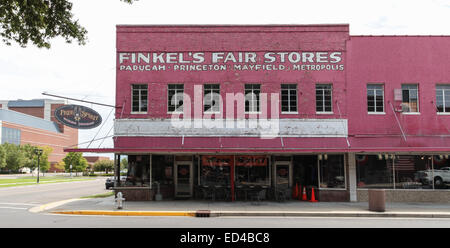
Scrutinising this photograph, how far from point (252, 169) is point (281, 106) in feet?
12.8

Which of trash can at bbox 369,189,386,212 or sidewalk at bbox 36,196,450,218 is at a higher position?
trash can at bbox 369,189,386,212

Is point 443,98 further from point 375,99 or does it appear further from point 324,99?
point 324,99

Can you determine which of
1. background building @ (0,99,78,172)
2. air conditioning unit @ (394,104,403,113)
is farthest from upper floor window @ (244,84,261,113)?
background building @ (0,99,78,172)

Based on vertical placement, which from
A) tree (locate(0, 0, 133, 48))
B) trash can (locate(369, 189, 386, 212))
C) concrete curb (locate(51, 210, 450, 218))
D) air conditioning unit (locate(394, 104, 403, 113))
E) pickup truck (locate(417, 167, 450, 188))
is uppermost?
tree (locate(0, 0, 133, 48))

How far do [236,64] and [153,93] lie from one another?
4873 mm

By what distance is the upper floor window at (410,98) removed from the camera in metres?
20.2

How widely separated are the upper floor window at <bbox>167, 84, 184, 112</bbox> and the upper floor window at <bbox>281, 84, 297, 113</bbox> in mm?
5637

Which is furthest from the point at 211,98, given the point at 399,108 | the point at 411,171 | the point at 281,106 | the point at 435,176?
the point at 435,176

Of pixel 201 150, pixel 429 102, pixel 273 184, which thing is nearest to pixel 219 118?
pixel 201 150

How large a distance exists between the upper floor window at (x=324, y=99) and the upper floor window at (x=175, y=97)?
24.9 feet

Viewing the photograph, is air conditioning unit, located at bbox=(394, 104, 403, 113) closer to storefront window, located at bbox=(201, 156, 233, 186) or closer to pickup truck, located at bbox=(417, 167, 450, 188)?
pickup truck, located at bbox=(417, 167, 450, 188)

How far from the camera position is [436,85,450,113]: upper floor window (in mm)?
20266

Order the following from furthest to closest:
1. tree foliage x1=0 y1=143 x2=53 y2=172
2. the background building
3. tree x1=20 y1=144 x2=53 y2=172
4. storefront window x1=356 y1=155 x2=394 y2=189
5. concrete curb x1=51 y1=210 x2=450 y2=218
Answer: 1. the background building
2. tree x1=20 y1=144 x2=53 y2=172
3. tree foliage x1=0 y1=143 x2=53 y2=172
4. storefront window x1=356 y1=155 x2=394 y2=189
5. concrete curb x1=51 y1=210 x2=450 y2=218

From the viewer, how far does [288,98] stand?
66.7ft
